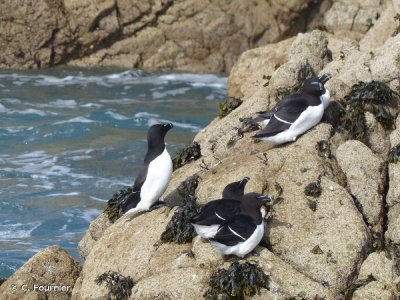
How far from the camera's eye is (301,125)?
11.6 m

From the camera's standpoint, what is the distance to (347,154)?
1138 centimetres

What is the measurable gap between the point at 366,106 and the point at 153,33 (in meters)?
16.8

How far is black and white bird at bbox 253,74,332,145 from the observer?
37.9 ft

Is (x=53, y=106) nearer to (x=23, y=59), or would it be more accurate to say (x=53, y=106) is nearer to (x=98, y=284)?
(x=23, y=59)

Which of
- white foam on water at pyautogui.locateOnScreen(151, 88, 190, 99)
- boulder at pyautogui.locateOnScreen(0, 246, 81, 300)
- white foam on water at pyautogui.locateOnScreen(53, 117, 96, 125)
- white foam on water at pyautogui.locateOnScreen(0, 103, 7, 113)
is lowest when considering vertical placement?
white foam on water at pyautogui.locateOnScreen(151, 88, 190, 99)

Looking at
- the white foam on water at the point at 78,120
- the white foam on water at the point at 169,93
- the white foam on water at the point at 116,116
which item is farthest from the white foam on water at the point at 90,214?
the white foam on water at the point at 169,93

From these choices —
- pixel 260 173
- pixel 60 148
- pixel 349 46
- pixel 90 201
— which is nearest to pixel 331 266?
pixel 260 173

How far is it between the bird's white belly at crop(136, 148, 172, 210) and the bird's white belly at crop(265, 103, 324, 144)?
4.52 ft

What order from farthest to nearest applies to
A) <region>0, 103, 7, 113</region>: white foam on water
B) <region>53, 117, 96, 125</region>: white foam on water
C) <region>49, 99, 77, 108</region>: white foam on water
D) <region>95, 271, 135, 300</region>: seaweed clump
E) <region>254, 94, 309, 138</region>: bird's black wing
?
<region>49, 99, 77, 108</region>: white foam on water, <region>0, 103, 7, 113</region>: white foam on water, <region>53, 117, 96, 125</region>: white foam on water, <region>254, 94, 309, 138</region>: bird's black wing, <region>95, 271, 135, 300</region>: seaweed clump

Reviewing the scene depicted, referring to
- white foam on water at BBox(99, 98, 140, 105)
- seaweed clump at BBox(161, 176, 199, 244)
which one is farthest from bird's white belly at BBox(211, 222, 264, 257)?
white foam on water at BBox(99, 98, 140, 105)

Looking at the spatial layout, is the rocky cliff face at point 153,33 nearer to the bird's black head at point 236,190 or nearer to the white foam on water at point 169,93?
the white foam on water at point 169,93

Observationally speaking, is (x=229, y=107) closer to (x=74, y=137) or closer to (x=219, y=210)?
(x=219, y=210)

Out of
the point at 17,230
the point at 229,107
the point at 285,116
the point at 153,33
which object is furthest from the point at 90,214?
the point at 153,33

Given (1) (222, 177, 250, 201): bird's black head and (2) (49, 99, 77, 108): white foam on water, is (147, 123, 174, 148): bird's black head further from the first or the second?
(2) (49, 99, 77, 108): white foam on water
